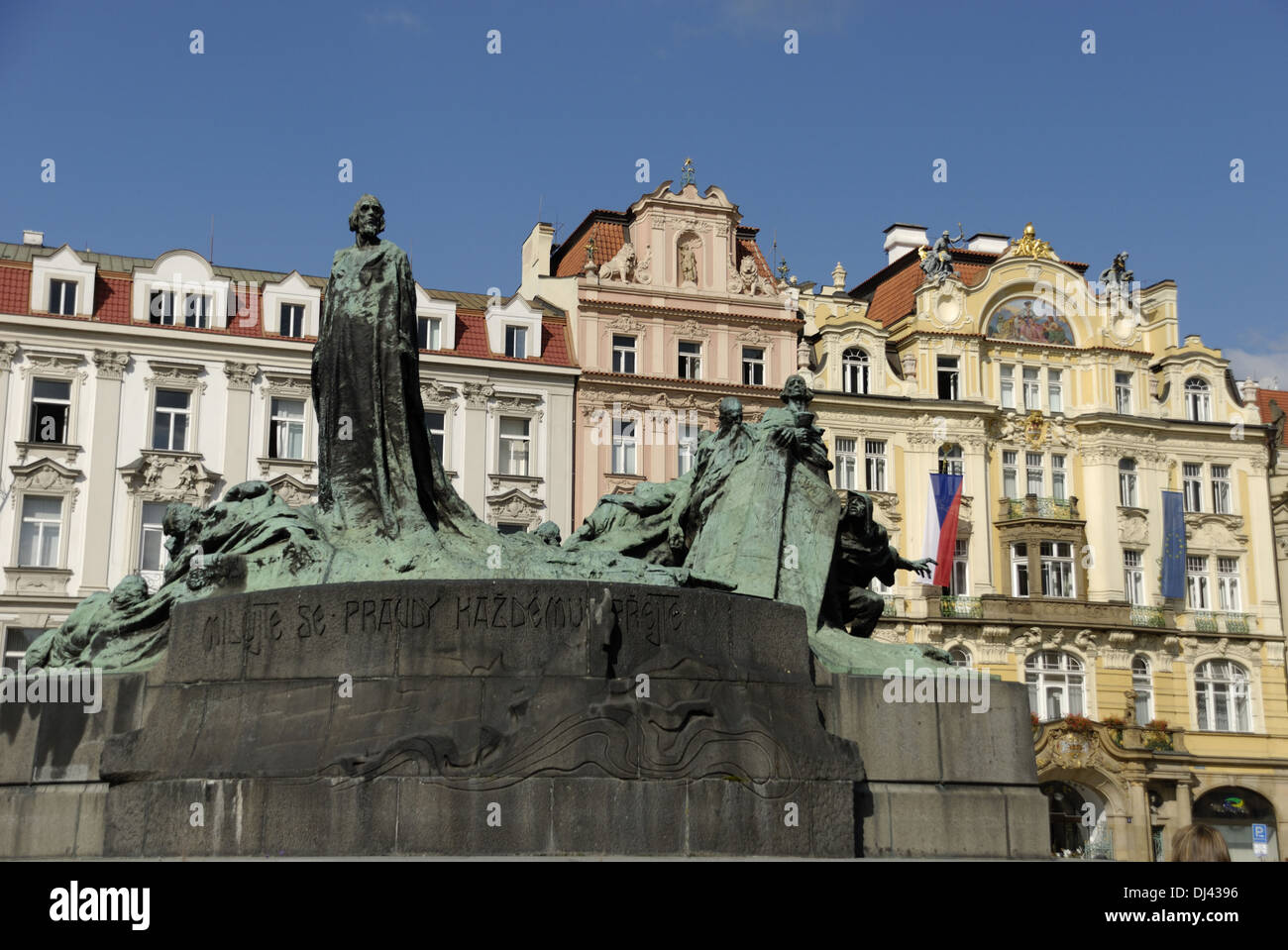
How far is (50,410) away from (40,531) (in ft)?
9.13

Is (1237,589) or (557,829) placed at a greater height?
(1237,589)

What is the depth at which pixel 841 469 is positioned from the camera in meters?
43.7

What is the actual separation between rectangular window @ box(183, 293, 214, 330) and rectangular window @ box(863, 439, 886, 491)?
673 inches

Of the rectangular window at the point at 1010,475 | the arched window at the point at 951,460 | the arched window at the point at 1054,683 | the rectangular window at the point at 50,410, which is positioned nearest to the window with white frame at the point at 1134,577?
the arched window at the point at 1054,683

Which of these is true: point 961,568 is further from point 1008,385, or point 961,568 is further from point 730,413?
point 730,413

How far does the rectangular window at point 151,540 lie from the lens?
36.7 meters

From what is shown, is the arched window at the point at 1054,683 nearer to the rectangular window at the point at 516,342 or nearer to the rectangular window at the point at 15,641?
the rectangular window at the point at 516,342

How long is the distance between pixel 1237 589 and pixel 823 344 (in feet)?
44.6

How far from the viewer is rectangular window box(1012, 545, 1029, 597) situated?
146ft

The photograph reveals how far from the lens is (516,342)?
41.7 m

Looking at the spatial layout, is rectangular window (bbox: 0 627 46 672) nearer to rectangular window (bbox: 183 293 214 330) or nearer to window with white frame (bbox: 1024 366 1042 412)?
rectangular window (bbox: 183 293 214 330)
